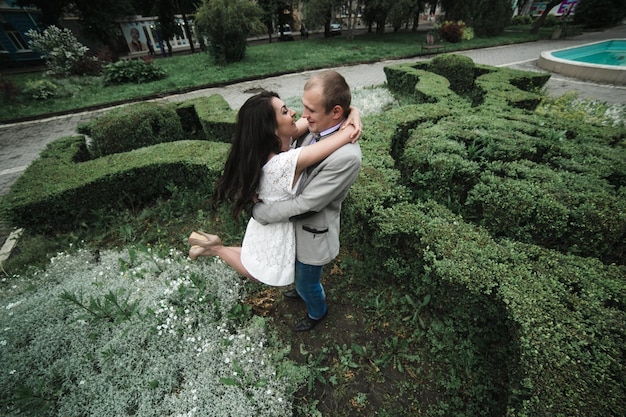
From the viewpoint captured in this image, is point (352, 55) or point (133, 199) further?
point (352, 55)

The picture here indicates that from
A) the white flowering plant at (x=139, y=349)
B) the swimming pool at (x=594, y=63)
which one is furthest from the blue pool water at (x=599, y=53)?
the white flowering plant at (x=139, y=349)

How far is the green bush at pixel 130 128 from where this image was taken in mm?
5953

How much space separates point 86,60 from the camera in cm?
1530

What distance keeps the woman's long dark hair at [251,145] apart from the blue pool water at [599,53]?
22.0 metres

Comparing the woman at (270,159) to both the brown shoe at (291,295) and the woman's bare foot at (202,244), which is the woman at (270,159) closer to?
the woman's bare foot at (202,244)

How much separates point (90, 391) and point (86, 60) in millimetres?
19530

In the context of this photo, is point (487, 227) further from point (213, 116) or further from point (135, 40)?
point (135, 40)

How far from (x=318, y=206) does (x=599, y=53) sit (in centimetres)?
A: 2677

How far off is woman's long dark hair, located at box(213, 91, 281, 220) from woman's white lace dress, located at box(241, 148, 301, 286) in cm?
8

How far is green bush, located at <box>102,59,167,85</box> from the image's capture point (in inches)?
569

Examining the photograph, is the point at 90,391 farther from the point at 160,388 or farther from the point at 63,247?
the point at 63,247

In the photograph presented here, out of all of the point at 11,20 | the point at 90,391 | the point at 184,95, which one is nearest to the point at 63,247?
the point at 90,391

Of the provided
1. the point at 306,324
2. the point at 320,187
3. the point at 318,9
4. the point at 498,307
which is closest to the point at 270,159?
the point at 320,187

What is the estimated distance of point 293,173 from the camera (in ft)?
6.39
